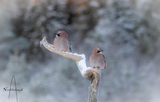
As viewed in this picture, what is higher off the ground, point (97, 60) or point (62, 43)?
point (62, 43)

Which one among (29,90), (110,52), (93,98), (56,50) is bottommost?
(93,98)

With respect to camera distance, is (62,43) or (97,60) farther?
(62,43)

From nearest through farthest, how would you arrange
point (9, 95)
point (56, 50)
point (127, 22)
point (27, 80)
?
point (56, 50), point (9, 95), point (27, 80), point (127, 22)

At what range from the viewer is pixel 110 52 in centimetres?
448

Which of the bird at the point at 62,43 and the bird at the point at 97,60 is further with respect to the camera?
the bird at the point at 62,43

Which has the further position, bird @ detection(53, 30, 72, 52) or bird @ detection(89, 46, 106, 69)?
bird @ detection(53, 30, 72, 52)

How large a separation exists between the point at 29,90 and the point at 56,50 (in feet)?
7.19

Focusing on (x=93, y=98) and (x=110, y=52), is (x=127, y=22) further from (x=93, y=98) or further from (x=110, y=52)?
(x=93, y=98)

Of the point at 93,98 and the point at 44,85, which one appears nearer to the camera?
the point at 93,98

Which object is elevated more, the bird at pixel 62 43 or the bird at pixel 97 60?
the bird at pixel 62 43

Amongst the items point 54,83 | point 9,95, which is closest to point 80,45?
point 54,83

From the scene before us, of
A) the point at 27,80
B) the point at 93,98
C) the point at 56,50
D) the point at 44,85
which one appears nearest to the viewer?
the point at 93,98

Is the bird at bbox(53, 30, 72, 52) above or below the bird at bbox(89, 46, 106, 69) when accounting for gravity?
above

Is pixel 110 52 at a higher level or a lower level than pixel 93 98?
higher
